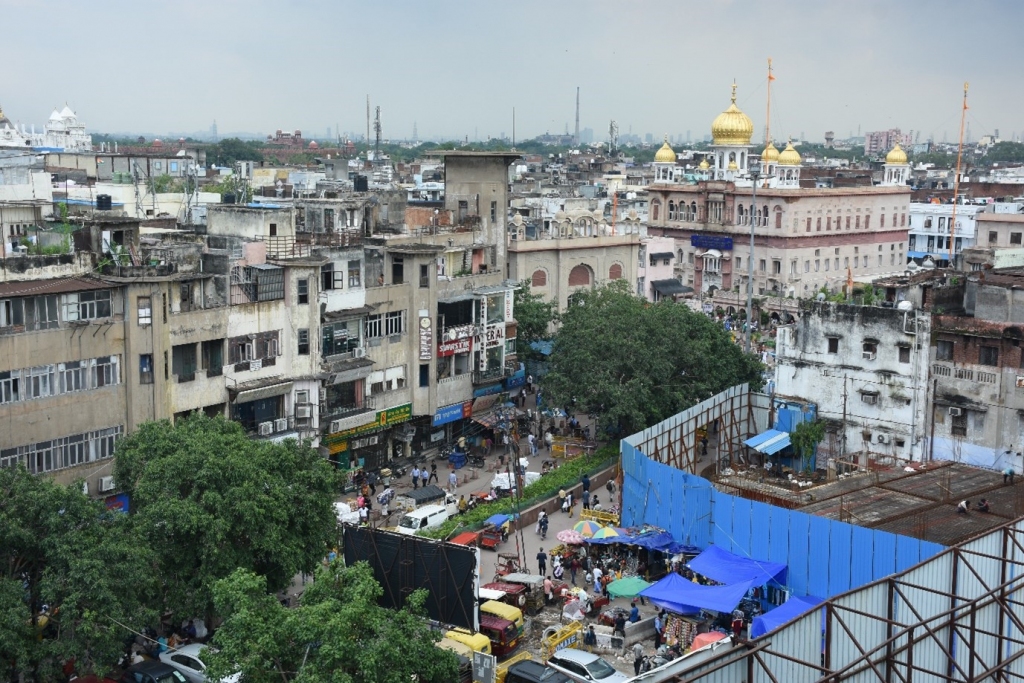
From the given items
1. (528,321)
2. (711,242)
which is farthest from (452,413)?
(711,242)

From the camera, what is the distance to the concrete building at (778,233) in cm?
7569

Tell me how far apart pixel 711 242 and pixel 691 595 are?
52.2 m

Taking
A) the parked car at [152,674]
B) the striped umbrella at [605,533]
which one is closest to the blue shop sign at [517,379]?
the striped umbrella at [605,533]

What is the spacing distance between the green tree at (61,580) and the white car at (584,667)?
8099mm

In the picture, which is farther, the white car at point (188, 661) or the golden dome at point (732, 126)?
the golden dome at point (732, 126)

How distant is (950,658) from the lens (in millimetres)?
17453

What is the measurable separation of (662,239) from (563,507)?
40.5m

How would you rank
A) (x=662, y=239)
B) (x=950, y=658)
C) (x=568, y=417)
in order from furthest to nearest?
(x=662, y=239)
(x=568, y=417)
(x=950, y=658)

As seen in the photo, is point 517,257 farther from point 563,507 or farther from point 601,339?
point 563,507

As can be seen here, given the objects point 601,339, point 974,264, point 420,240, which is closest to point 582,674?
point 601,339

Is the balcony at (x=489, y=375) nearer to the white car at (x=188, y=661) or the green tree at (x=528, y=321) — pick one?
the green tree at (x=528, y=321)

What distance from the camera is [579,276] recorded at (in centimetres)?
5878

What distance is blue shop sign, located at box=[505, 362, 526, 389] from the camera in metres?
45.9

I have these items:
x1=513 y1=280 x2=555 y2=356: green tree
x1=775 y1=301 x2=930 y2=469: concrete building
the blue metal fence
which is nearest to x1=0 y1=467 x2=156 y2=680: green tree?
the blue metal fence
